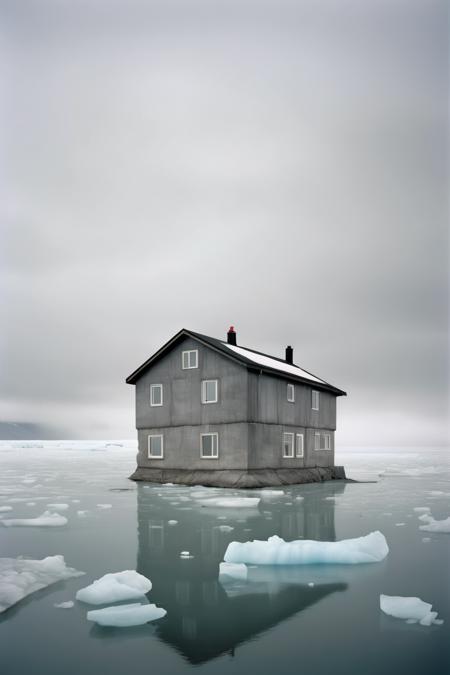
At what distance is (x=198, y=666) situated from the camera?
6.31m

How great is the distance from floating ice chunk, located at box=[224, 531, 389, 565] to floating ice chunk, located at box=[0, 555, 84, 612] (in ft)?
9.40

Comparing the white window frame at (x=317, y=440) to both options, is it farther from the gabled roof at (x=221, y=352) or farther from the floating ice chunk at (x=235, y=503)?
the floating ice chunk at (x=235, y=503)

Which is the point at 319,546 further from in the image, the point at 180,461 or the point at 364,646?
the point at 180,461

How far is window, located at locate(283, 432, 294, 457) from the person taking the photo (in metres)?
32.8

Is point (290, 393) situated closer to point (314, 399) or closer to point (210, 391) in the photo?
point (314, 399)

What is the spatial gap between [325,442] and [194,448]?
37.6 ft

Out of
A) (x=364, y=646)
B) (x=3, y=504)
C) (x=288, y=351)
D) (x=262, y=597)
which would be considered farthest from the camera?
(x=288, y=351)

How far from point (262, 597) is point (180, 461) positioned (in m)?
23.2

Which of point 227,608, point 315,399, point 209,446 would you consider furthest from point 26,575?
point 315,399

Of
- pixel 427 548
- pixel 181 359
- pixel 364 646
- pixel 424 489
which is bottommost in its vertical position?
pixel 424 489

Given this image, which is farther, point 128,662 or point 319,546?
point 319,546

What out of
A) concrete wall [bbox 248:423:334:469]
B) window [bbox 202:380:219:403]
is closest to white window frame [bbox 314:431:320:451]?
concrete wall [bbox 248:423:334:469]

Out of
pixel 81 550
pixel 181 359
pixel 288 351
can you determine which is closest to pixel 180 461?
pixel 181 359

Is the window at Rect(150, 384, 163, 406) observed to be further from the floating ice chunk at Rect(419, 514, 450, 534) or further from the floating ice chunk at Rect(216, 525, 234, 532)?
the floating ice chunk at Rect(419, 514, 450, 534)
